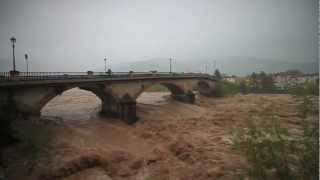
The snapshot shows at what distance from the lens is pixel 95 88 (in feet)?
101

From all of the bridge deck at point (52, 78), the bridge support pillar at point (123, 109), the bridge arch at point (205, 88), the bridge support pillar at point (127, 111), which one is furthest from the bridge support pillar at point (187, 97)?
the bridge support pillar at point (127, 111)

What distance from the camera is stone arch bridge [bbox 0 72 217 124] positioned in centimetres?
2144

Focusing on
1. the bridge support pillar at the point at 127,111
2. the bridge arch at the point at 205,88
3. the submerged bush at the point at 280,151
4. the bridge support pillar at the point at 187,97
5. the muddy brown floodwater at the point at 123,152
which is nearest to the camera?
the submerged bush at the point at 280,151

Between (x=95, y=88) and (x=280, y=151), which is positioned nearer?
(x=280, y=151)

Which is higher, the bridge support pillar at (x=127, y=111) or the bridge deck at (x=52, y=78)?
the bridge deck at (x=52, y=78)

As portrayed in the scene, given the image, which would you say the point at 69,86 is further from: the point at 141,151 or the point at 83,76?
the point at 141,151

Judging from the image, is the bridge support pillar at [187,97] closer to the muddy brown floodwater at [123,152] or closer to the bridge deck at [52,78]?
the bridge deck at [52,78]

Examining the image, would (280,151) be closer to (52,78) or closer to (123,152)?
(123,152)

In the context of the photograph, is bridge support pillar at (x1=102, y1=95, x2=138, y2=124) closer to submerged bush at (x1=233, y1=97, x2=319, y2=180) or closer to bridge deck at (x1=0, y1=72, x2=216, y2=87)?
bridge deck at (x1=0, y1=72, x2=216, y2=87)

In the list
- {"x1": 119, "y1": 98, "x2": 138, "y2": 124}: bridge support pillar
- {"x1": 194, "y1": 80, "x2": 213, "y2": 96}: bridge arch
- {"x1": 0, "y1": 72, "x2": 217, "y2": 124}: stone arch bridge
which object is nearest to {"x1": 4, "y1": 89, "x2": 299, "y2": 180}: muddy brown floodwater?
{"x1": 119, "y1": 98, "x2": 138, "y2": 124}: bridge support pillar

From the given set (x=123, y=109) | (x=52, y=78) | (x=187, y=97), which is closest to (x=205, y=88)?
(x=187, y=97)

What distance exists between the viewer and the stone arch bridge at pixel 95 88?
21.4 meters

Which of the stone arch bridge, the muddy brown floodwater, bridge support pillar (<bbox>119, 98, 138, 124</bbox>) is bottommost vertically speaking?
the muddy brown floodwater

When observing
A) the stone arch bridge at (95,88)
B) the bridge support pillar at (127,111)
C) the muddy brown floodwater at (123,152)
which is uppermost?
the stone arch bridge at (95,88)
